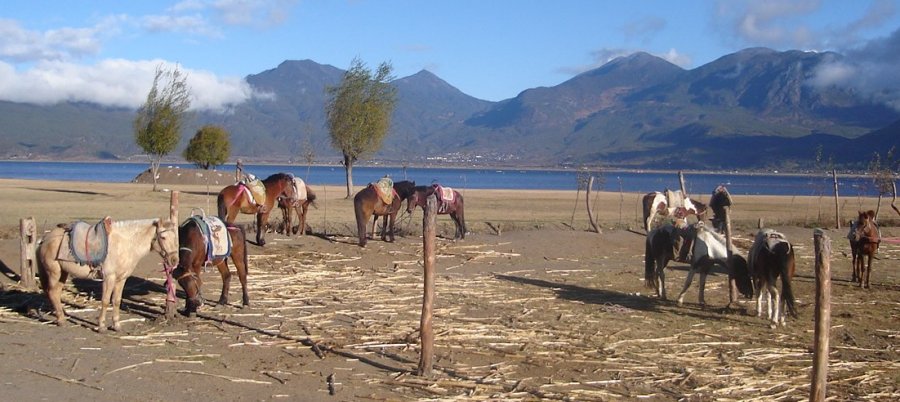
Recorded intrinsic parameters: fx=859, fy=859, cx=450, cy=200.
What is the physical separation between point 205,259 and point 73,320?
1875mm

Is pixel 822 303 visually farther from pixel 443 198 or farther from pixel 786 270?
pixel 443 198

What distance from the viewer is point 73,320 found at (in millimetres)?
11516

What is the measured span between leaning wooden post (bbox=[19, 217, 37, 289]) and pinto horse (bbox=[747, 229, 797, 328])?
36.2ft

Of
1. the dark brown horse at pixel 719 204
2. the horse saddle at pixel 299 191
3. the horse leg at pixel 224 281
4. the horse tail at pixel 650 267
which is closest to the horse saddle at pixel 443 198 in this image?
Answer: the horse saddle at pixel 299 191

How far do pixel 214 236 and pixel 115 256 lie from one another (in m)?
1.53

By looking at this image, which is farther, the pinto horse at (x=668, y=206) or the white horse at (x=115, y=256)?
the pinto horse at (x=668, y=206)

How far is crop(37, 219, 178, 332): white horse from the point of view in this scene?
429 inches

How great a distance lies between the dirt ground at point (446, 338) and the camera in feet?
29.0

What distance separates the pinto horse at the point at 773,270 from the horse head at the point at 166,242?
8.08 metres

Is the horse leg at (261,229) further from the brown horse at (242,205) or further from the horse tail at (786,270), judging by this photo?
the horse tail at (786,270)

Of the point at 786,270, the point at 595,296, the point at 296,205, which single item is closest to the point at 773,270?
the point at 786,270

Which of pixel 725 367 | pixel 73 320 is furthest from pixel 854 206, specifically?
pixel 73 320

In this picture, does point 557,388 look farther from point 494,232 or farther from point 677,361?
point 494,232

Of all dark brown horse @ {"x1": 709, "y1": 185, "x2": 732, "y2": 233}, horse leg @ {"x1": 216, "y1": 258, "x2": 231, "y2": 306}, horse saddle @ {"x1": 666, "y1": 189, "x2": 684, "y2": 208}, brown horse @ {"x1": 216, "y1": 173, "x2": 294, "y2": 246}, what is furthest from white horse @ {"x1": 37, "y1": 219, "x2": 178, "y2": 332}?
horse saddle @ {"x1": 666, "y1": 189, "x2": 684, "y2": 208}
